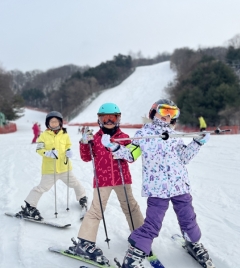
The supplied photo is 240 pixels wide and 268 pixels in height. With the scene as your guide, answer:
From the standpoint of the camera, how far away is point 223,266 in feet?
10.8

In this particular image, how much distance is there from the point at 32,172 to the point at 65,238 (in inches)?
204

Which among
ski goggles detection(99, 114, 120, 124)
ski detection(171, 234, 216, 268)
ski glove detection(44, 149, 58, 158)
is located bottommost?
ski detection(171, 234, 216, 268)

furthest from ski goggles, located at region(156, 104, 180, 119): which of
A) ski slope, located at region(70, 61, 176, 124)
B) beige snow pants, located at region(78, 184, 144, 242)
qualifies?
ski slope, located at region(70, 61, 176, 124)

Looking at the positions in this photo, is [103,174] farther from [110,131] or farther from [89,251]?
[89,251]

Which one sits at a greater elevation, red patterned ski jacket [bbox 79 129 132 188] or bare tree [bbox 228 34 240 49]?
bare tree [bbox 228 34 240 49]

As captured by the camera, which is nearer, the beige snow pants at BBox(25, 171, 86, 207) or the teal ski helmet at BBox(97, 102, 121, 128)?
the teal ski helmet at BBox(97, 102, 121, 128)

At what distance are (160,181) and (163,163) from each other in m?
0.18

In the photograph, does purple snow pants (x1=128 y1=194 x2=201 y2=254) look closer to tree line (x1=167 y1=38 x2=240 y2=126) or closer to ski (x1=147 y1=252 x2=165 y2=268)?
ski (x1=147 y1=252 x2=165 y2=268)

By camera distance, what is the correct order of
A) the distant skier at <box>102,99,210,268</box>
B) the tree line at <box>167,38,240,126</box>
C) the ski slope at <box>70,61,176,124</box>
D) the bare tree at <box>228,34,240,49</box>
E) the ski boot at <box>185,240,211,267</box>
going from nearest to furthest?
1. the distant skier at <box>102,99,210,268</box>
2. the ski boot at <box>185,240,211,267</box>
3. the tree line at <box>167,38,240,126</box>
4. the ski slope at <box>70,61,176,124</box>
5. the bare tree at <box>228,34,240,49</box>

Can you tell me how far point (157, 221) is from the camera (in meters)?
3.17

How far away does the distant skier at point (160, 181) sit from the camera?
10.3ft

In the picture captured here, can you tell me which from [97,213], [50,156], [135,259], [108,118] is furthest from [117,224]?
[108,118]

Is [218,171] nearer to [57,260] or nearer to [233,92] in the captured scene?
[57,260]

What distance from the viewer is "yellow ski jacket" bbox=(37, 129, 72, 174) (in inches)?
201
